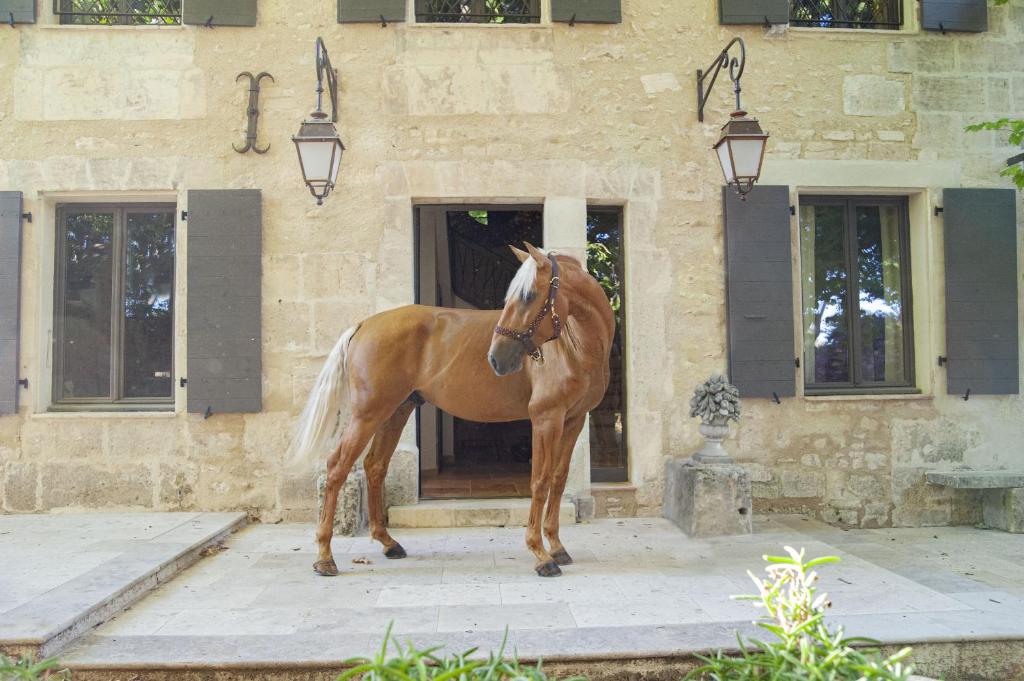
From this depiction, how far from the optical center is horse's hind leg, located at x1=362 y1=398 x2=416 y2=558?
13.7 ft

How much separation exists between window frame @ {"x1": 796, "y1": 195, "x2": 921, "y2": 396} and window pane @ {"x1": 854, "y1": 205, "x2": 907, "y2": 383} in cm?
3

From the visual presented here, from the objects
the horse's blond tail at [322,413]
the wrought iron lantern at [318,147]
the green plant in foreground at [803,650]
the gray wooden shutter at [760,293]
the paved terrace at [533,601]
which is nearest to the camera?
the green plant in foreground at [803,650]

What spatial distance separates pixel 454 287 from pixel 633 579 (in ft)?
16.4

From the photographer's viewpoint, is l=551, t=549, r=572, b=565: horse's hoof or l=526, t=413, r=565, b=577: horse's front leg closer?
l=526, t=413, r=565, b=577: horse's front leg

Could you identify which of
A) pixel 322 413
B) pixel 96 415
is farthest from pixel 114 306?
pixel 322 413

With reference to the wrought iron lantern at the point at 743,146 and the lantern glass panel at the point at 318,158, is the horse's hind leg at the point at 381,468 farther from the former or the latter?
the wrought iron lantern at the point at 743,146

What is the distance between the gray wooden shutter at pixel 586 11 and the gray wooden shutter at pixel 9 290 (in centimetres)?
446

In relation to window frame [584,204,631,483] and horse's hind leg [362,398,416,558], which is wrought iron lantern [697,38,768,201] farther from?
horse's hind leg [362,398,416,558]

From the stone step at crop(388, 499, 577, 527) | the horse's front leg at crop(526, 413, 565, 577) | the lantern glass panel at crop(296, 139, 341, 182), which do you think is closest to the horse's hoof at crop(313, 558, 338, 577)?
the horse's front leg at crop(526, 413, 565, 577)

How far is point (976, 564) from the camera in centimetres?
414

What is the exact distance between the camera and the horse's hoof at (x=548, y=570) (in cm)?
371

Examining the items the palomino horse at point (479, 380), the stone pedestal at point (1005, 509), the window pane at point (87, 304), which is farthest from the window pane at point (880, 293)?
the window pane at point (87, 304)

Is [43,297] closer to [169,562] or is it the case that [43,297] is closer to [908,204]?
[169,562]

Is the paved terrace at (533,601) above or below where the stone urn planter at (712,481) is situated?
below
